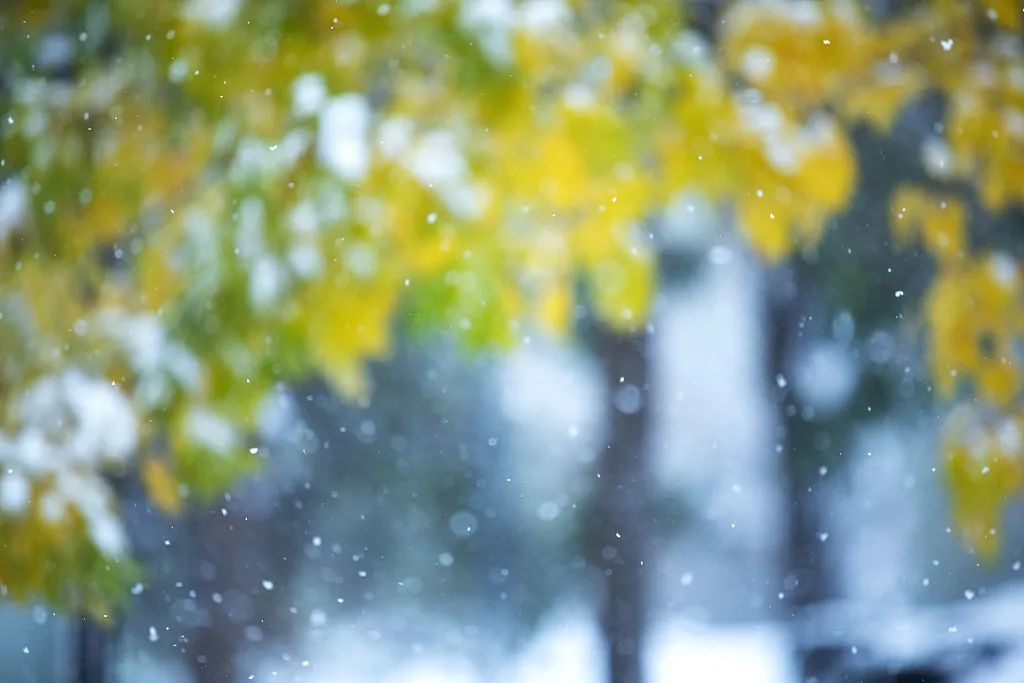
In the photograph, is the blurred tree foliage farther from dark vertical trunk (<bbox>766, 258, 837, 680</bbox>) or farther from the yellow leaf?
dark vertical trunk (<bbox>766, 258, 837, 680</bbox>)

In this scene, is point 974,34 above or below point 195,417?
above

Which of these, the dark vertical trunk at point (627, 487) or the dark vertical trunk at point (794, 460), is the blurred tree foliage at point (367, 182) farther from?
the dark vertical trunk at point (794, 460)

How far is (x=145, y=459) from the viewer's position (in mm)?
1324

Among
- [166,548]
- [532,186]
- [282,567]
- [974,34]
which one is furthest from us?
[282,567]

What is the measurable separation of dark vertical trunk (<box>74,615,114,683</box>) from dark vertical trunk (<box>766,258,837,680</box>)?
5.53 ft

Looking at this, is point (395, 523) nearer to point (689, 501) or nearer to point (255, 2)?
point (689, 501)

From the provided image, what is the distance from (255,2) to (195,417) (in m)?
0.44

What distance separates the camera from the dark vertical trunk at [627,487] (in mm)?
1762

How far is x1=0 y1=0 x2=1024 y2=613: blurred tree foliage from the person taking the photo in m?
0.94

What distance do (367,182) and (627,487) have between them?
4.55ft

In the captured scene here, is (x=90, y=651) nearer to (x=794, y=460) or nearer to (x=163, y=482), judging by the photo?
(x=163, y=482)

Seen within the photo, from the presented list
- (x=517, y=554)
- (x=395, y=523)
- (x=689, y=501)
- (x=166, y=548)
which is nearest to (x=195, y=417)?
(x=166, y=548)

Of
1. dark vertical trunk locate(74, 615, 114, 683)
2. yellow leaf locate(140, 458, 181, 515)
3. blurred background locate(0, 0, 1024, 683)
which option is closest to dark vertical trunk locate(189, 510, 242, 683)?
blurred background locate(0, 0, 1024, 683)

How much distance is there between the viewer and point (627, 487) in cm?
219
